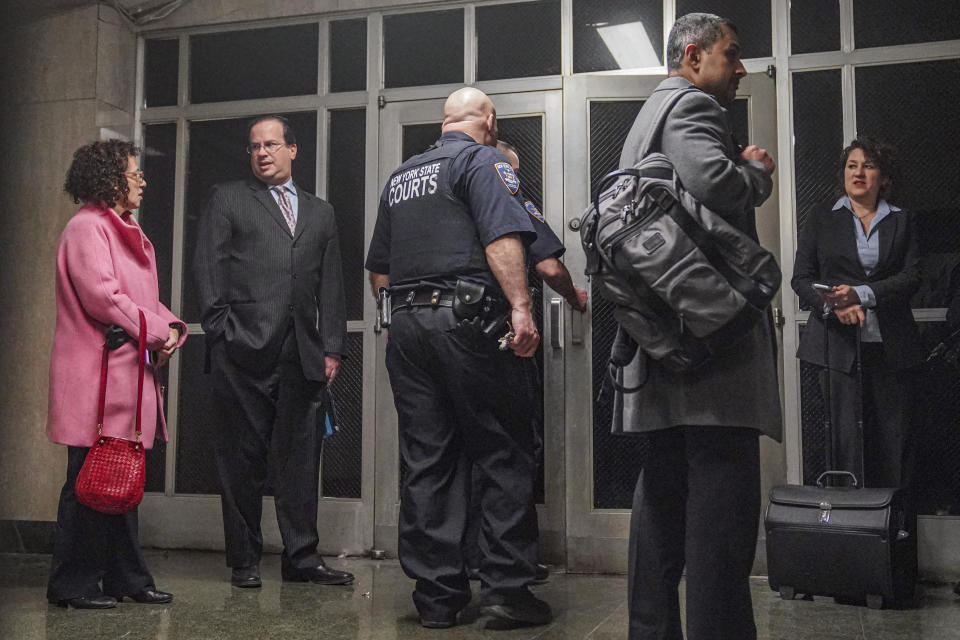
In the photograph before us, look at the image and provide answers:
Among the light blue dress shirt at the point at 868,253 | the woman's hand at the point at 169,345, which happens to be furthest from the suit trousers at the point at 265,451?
the light blue dress shirt at the point at 868,253

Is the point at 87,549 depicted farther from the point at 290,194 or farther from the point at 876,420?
the point at 876,420

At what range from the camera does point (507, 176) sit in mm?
3010

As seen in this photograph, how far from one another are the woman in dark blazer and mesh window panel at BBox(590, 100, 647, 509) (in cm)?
86

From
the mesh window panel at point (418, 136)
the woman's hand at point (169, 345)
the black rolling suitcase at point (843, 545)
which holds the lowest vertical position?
the black rolling suitcase at point (843, 545)

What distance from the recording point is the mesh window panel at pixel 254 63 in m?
4.82

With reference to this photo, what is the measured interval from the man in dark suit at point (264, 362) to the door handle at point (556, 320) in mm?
968

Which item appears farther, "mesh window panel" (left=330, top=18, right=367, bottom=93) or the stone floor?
"mesh window panel" (left=330, top=18, right=367, bottom=93)

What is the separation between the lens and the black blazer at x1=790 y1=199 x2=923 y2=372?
12.0ft

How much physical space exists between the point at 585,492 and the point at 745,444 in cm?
234

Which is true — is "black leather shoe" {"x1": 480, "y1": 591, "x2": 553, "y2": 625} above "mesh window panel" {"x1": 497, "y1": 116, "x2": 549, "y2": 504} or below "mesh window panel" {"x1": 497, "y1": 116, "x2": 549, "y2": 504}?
below

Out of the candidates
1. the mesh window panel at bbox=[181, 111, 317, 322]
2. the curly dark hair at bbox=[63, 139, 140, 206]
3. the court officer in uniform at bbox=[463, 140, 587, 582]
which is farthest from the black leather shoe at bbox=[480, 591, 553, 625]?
the mesh window panel at bbox=[181, 111, 317, 322]

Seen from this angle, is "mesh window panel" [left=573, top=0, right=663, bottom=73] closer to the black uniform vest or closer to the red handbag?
the black uniform vest

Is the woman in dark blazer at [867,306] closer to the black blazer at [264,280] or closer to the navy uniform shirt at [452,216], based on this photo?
the navy uniform shirt at [452,216]

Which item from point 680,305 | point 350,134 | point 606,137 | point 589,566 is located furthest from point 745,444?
point 350,134
